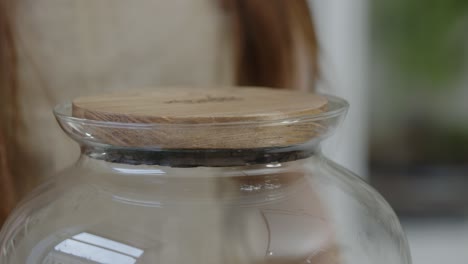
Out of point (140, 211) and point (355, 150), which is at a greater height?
point (140, 211)

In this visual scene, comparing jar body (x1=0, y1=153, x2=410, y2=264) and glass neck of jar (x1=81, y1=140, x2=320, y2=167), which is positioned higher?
glass neck of jar (x1=81, y1=140, x2=320, y2=167)

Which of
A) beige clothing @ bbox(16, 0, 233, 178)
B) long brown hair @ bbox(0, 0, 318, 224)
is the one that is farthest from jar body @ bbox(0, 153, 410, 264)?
long brown hair @ bbox(0, 0, 318, 224)

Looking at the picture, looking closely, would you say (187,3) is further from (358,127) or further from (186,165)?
(358,127)

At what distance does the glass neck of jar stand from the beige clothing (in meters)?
0.17


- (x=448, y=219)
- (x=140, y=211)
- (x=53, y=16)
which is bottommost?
(x=448, y=219)

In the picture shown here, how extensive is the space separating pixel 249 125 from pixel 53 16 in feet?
0.89

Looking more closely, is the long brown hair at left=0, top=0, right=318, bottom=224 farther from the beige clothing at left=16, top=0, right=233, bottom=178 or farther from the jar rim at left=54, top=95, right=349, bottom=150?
the jar rim at left=54, top=95, right=349, bottom=150

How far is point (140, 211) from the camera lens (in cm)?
35

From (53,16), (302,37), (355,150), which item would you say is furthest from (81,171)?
(355,150)

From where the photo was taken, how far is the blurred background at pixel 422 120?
38.6 inches

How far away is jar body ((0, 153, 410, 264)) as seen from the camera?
348 mm

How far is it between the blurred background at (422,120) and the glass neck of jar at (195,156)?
0.59 metres

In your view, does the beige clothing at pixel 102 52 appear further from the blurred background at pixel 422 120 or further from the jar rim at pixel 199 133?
the blurred background at pixel 422 120

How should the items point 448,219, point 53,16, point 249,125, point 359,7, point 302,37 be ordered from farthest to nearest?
1. point 448,219
2. point 359,7
3. point 302,37
4. point 53,16
5. point 249,125
